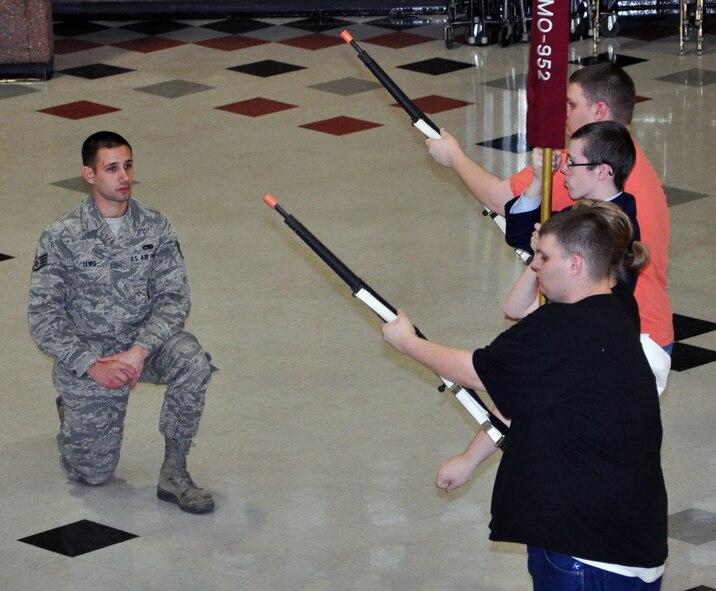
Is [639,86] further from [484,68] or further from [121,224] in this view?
[121,224]

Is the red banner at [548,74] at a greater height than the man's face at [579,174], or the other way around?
the red banner at [548,74]

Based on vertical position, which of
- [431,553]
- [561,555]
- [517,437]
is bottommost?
[431,553]

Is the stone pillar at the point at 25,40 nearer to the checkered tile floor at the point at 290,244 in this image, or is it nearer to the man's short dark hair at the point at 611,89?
the checkered tile floor at the point at 290,244

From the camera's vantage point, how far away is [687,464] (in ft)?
11.9

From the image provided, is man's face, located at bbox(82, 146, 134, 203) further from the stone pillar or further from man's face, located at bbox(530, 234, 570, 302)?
the stone pillar

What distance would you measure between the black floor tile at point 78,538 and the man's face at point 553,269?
57.2 inches

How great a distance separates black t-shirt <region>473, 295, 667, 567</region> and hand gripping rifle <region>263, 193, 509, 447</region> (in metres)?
0.24

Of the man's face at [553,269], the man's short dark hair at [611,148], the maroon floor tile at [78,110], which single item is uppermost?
the man's short dark hair at [611,148]

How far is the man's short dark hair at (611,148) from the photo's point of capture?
8.91 ft

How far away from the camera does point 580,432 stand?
87.0 inches

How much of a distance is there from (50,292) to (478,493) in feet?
3.66

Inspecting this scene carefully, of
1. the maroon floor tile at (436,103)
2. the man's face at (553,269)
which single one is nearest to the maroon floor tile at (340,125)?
the maroon floor tile at (436,103)

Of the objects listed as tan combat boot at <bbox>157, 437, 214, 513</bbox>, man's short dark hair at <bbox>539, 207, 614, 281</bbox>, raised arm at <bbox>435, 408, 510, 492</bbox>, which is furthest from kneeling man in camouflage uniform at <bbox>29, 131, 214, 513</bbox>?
man's short dark hair at <bbox>539, 207, 614, 281</bbox>

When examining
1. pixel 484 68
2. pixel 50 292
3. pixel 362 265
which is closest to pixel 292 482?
pixel 50 292
